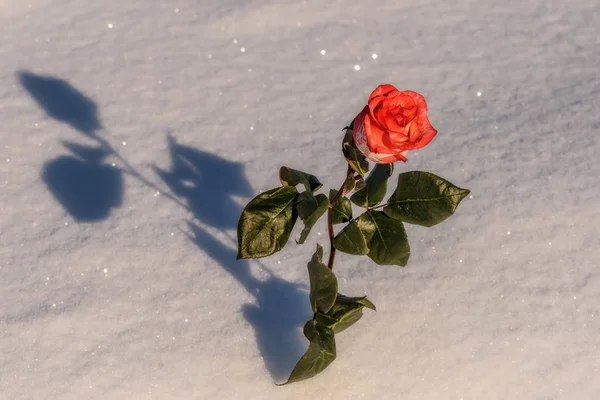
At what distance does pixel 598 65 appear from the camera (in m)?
1.69

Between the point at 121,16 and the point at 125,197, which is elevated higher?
the point at 121,16

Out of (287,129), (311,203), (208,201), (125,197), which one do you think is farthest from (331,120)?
(311,203)

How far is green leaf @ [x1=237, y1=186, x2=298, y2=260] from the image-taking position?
0.98 metres

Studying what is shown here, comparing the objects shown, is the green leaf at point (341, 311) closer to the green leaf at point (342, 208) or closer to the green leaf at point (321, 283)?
→ the green leaf at point (321, 283)

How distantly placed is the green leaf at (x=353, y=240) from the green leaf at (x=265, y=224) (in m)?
0.08

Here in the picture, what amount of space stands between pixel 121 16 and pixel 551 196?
1.16m

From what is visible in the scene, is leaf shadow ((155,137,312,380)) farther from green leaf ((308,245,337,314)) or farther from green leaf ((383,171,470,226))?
green leaf ((383,171,470,226))

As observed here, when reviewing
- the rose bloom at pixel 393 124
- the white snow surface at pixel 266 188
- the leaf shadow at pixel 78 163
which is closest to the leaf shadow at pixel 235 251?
the white snow surface at pixel 266 188

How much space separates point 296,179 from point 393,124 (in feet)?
0.72

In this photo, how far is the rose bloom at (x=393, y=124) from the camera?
0.85m

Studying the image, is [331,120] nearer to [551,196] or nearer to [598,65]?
[551,196]

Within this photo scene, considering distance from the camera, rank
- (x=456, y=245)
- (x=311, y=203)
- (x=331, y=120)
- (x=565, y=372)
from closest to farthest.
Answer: (x=311, y=203) < (x=565, y=372) < (x=456, y=245) < (x=331, y=120)

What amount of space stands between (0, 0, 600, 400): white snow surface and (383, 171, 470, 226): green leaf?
0.32 meters

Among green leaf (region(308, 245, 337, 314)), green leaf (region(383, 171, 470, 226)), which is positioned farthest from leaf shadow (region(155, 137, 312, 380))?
green leaf (region(383, 171, 470, 226))
